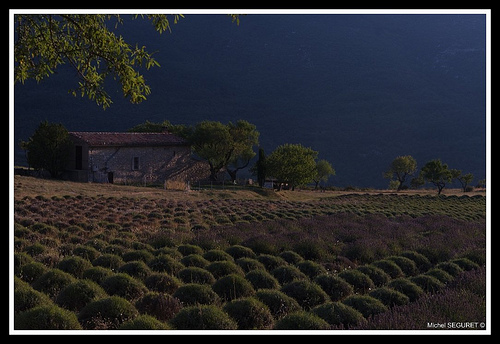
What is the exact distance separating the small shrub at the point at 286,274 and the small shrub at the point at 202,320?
3025mm

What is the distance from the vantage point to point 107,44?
805 cm

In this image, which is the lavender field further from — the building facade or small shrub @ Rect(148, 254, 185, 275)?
the building facade

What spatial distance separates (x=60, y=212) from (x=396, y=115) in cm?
13667

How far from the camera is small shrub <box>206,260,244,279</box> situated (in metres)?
9.49

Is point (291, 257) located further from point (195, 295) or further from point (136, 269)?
point (195, 295)

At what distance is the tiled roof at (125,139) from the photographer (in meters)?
48.2

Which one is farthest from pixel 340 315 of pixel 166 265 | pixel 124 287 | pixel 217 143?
pixel 217 143

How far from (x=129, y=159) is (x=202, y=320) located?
45829 millimetres

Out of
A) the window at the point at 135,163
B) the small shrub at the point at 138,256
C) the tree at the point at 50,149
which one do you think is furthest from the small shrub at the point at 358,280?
the tree at the point at 50,149

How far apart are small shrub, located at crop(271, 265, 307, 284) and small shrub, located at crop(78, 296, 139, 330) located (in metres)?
3.53

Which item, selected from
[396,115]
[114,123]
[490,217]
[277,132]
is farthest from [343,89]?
[490,217]

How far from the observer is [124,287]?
26.2ft

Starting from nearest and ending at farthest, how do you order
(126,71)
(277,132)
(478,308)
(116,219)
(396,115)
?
1. (478,308)
2. (126,71)
3. (116,219)
4. (277,132)
5. (396,115)
